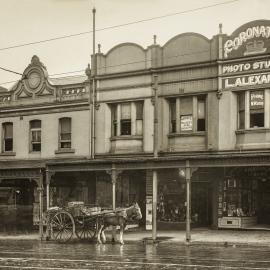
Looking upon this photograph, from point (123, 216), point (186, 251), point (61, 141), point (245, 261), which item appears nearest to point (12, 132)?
point (61, 141)

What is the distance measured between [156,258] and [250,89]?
10630 millimetres

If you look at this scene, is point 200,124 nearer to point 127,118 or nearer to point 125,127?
point 127,118

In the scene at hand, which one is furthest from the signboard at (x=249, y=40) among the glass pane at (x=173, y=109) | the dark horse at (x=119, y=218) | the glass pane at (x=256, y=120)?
the dark horse at (x=119, y=218)

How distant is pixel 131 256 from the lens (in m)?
16.5

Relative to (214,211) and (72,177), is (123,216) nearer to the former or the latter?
(214,211)

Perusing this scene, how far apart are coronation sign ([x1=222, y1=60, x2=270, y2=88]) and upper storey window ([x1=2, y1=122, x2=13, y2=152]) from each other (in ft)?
41.8

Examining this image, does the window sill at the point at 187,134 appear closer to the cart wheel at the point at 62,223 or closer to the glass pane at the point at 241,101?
the glass pane at the point at 241,101

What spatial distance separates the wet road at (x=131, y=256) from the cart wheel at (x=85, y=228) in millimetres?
1092

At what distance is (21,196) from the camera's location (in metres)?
31.5

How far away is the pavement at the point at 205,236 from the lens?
2034 centimetres

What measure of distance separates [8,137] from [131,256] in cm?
1654

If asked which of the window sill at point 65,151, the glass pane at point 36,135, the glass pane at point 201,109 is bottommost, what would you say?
the window sill at point 65,151

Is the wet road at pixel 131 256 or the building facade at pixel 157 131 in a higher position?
the building facade at pixel 157 131

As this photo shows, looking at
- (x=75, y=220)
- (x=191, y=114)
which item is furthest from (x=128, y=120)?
(x=75, y=220)
